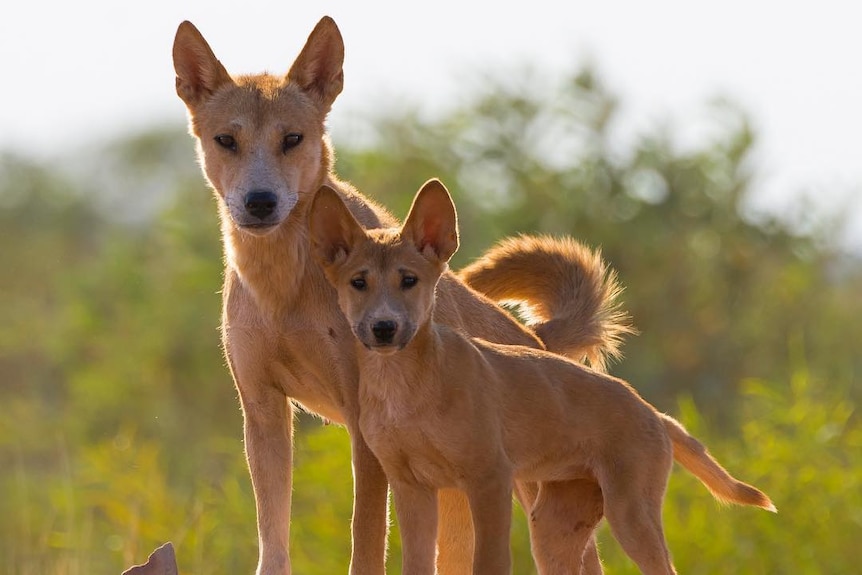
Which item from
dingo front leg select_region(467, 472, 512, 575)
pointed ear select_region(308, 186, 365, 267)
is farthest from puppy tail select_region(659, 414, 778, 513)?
pointed ear select_region(308, 186, 365, 267)

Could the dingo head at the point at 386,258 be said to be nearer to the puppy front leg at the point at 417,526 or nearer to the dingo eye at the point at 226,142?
the puppy front leg at the point at 417,526

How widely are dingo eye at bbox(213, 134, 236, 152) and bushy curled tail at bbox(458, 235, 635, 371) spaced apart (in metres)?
1.71

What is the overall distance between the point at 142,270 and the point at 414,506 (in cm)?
1821

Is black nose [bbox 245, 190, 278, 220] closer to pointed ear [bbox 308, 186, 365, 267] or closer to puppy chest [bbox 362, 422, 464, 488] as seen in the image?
pointed ear [bbox 308, 186, 365, 267]

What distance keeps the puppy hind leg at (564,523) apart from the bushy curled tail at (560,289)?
56.1 inches

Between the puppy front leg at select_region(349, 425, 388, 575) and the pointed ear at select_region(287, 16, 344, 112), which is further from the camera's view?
the pointed ear at select_region(287, 16, 344, 112)

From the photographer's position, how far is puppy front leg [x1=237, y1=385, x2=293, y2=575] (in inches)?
268

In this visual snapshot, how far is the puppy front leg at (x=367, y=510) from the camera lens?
6281 mm

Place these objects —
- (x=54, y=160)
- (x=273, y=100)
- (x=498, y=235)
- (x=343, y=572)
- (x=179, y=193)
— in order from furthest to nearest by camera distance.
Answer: (x=54, y=160) < (x=179, y=193) < (x=498, y=235) < (x=343, y=572) < (x=273, y=100)

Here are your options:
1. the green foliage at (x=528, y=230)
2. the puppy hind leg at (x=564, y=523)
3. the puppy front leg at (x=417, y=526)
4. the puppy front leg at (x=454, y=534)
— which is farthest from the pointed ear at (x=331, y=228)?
the green foliage at (x=528, y=230)

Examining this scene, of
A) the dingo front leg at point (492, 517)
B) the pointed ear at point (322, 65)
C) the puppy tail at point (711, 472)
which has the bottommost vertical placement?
the puppy tail at point (711, 472)

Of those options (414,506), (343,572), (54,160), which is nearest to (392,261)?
(414,506)

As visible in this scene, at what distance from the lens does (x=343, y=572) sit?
11781 mm

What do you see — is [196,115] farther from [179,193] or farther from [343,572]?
[179,193]
